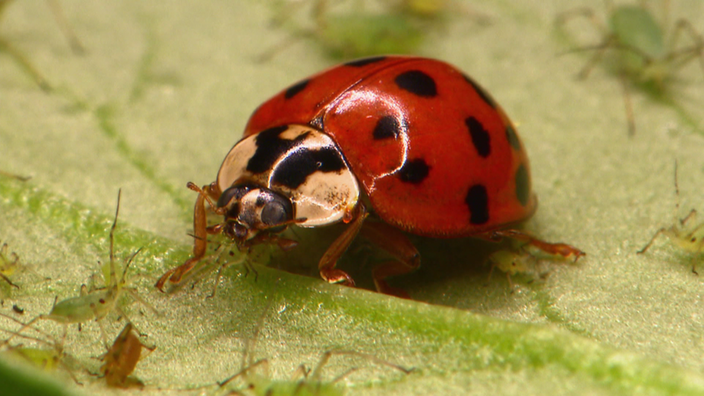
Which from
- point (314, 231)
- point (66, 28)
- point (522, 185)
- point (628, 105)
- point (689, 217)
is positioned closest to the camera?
point (522, 185)

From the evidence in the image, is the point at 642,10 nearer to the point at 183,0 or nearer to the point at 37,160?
the point at 183,0

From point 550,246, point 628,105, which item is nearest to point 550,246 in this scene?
point 550,246

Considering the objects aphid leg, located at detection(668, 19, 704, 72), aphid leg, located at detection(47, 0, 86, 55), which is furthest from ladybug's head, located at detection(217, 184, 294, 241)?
aphid leg, located at detection(668, 19, 704, 72)

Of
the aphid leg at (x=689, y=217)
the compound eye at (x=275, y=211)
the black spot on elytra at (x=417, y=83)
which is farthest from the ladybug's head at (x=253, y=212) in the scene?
the aphid leg at (x=689, y=217)

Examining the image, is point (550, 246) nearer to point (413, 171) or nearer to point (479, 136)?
point (479, 136)

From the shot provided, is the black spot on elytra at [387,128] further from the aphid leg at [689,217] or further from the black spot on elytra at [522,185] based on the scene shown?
the aphid leg at [689,217]

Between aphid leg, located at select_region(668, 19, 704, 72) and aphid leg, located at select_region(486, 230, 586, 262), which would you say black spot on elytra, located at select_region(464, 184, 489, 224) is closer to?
aphid leg, located at select_region(486, 230, 586, 262)

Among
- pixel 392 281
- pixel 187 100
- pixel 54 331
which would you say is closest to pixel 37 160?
pixel 187 100
